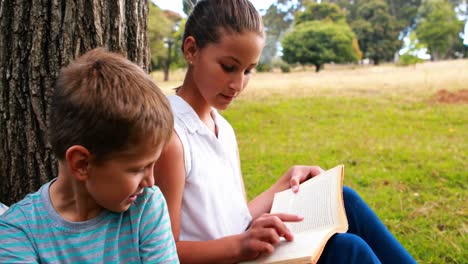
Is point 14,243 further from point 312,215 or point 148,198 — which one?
point 312,215

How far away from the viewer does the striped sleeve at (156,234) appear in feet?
3.70

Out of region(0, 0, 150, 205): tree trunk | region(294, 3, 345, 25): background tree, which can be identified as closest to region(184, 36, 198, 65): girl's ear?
region(0, 0, 150, 205): tree trunk

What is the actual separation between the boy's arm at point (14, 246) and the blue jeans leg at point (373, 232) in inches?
38.3

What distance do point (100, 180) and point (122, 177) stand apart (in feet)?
0.17

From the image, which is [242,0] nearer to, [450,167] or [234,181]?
[234,181]

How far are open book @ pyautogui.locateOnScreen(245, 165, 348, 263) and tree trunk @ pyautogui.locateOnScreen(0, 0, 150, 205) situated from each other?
73 centimetres

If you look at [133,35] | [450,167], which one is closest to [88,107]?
[133,35]

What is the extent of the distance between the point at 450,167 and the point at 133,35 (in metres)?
3.27

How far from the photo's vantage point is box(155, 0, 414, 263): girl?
1274mm

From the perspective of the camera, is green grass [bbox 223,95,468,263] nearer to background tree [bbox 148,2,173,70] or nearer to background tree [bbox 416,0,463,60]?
background tree [bbox 148,2,173,70]

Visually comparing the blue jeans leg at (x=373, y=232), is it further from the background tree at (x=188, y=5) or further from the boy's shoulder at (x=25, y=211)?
the boy's shoulder at (x=25, y=211)

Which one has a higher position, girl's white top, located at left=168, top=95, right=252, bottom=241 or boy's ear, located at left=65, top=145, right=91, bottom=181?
boy's ear, located at left=65, top=145, right=91, bottom=181

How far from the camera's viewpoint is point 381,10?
89.5ft

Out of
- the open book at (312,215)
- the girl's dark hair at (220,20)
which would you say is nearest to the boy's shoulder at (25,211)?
the open book at (312,215)
